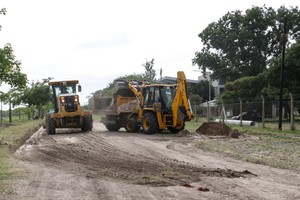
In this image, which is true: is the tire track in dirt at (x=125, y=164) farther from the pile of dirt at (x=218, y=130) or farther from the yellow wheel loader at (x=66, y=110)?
the yellow wheel loader at (x=66, y=110)

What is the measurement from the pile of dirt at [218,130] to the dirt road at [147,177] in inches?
228

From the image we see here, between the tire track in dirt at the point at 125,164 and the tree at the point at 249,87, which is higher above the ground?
the tree at the point at 249,87

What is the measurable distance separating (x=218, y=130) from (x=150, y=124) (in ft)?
11.7

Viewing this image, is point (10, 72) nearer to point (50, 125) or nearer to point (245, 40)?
point (50, 125)

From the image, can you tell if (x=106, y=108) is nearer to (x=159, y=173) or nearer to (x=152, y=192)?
(x=159, y=173)

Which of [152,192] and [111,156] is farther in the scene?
[111,156]

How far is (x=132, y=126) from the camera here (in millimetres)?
24156

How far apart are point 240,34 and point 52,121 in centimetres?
4123

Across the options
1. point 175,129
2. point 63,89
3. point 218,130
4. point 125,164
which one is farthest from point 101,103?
point 125,164

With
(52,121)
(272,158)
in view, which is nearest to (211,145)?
(272,158)

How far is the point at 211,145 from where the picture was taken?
51.8 feet

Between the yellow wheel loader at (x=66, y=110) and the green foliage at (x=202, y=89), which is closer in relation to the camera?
the yellow wheel loader at (x=66, y=110)

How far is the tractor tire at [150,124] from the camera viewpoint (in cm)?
2211

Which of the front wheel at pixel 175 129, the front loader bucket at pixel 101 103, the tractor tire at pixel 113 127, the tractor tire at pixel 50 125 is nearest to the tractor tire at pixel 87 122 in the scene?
the tractor tire at pixel 113 127
